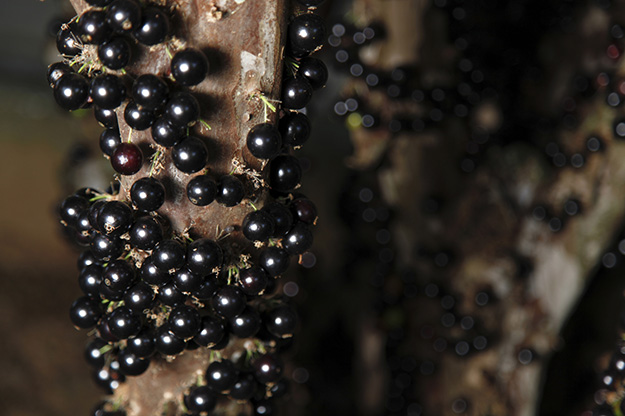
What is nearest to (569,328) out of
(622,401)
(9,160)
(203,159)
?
(622,401)

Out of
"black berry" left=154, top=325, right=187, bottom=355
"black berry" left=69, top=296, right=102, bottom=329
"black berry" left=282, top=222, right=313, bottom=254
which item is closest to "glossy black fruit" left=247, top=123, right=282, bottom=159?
"black berry" left=282, top=222, right=313, bottom=254

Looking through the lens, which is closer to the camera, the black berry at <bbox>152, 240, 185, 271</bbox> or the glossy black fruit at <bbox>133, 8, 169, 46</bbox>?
the glossy black fruit at <bbox>133, 8, 169, 46</bbox>

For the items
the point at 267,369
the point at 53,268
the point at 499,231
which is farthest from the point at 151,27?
the point at 53,268

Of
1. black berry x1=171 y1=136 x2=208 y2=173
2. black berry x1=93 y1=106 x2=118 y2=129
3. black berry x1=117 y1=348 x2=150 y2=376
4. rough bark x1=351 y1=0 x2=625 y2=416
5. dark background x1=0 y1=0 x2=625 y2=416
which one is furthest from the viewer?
dark background x1=0 y1=0 x2=625 y2=416

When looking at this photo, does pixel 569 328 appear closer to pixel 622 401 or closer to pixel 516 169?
pixel 516 169

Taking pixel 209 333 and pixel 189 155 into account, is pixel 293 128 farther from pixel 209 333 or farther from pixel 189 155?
pixel 209 333

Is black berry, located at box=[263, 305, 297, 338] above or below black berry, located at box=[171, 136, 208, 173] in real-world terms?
below

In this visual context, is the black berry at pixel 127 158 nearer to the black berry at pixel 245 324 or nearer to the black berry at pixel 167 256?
the black berry at pixel 167 256

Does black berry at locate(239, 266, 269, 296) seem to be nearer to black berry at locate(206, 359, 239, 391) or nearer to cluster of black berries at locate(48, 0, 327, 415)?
cluster of black berries at locate(48, 0, 327, 415)
